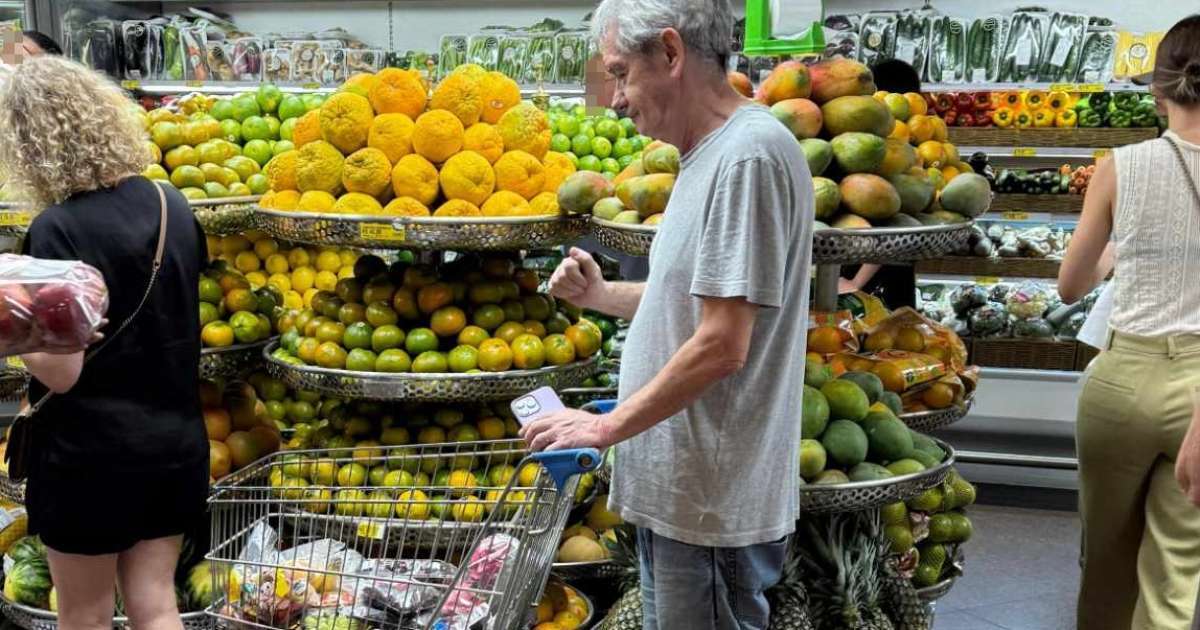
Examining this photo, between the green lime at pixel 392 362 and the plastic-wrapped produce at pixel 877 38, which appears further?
the plastic-wrapped produce at pixel 877 38

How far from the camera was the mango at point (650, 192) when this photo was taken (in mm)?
2193

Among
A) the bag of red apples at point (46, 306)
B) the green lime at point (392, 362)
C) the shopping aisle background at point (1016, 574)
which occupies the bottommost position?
the shopping aisle background at point (1016, 574)

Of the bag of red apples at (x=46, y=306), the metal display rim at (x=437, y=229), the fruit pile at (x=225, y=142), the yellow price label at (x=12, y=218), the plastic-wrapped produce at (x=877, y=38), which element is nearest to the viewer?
the bag of red apples at (x=46, y=306)

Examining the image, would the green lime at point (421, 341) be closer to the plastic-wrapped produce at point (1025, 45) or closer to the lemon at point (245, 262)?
the lemon at point (245, 262)

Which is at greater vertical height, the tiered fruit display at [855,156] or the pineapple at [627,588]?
the tiered fruit display at [855,156]

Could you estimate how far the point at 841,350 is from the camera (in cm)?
252

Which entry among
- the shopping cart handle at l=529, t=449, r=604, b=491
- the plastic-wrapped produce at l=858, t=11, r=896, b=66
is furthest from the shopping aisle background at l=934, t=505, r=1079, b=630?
the shopping cart handle at l=529, t=449, r=604, b=491

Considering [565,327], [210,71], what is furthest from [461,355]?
[210,71]

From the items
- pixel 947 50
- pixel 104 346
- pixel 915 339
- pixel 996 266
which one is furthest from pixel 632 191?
pixel 947 50

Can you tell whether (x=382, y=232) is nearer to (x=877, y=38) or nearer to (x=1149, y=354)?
(x=1149, y=354)

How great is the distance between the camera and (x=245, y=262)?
3.44 m

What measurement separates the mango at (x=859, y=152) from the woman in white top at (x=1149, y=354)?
593 millimetres

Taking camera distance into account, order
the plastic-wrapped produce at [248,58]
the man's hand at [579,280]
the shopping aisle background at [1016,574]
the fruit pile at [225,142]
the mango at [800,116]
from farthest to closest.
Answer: the plastic-wrapped produce at [248,58]
the shopping aisle background at [1016,574]
the fruit pile at [225,142]
the mango at [800,116]
the man's hand at [579,280]

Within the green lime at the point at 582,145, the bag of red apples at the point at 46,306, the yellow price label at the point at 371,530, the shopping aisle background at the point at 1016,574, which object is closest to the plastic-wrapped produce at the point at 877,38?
the green lime at the point at 582,145
